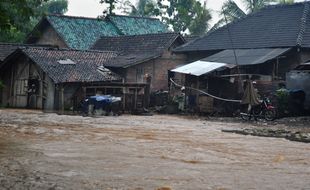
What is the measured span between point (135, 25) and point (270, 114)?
74.5 ft

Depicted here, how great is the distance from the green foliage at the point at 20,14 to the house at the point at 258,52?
9165mm

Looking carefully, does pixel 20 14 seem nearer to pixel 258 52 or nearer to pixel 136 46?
pixel 258 52

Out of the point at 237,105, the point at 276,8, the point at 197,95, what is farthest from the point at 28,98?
the point at 276,8

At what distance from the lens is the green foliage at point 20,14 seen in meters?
8.67

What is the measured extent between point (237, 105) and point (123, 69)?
8690 mm

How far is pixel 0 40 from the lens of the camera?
131 feet

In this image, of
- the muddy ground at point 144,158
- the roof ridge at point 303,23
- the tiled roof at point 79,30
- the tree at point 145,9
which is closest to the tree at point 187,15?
the tree at point 145,9

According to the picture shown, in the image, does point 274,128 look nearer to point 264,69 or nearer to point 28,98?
point 264,69

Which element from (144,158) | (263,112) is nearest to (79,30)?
(263,112)

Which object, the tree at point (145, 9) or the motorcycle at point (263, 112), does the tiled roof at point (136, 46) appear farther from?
the tree at point (145, 9)

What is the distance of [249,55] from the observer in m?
25.2

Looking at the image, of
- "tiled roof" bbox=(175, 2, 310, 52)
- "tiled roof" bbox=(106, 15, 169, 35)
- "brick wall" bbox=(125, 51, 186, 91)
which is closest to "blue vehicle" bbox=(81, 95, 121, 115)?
"brick wall" bbox=(125, 51, 186, 91)

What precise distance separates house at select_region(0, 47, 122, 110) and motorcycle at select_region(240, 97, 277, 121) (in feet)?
27.3

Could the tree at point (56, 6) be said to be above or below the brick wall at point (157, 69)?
above
